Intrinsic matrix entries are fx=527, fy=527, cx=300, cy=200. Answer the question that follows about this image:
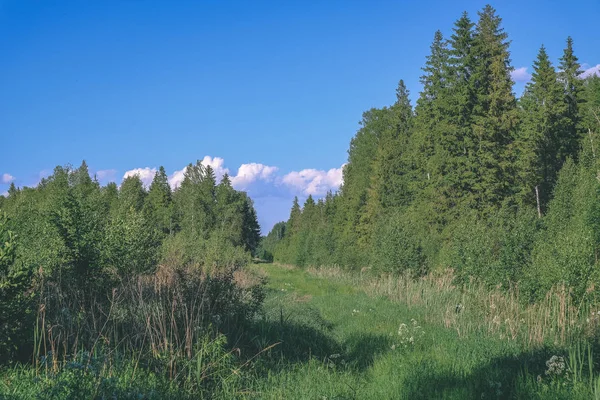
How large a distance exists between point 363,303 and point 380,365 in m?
10.6

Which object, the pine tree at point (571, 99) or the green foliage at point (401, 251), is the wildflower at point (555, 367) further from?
the pine tree at point (571, 99)

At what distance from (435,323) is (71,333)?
31.6 ft

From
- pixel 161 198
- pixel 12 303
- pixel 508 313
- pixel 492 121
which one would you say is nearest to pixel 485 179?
pixel 492 121

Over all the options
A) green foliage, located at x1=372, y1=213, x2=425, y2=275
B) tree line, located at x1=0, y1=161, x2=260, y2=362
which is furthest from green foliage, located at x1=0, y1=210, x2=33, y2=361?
green foliage, located at x1=372, y1=213, x2=425, y2=275

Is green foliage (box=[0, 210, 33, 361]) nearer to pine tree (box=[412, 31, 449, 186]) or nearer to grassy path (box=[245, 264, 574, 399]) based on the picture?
grassy path (box=[245, 264, 574, 399])

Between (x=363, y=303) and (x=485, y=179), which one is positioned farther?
(x=485, y=179)

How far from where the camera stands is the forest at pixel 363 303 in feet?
24.6

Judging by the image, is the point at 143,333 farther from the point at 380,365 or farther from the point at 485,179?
the point at 485,179

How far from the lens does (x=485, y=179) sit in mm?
28969

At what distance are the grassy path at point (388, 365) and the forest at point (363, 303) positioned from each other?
0.16ft

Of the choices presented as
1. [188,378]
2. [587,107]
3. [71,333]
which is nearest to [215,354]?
[188,378]

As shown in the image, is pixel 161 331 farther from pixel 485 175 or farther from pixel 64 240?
pixel 485 175

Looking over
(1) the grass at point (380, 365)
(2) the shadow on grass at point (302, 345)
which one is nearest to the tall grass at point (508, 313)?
(1) the grass at point (380, 365)

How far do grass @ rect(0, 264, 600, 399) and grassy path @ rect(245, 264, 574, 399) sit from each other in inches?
0.9
